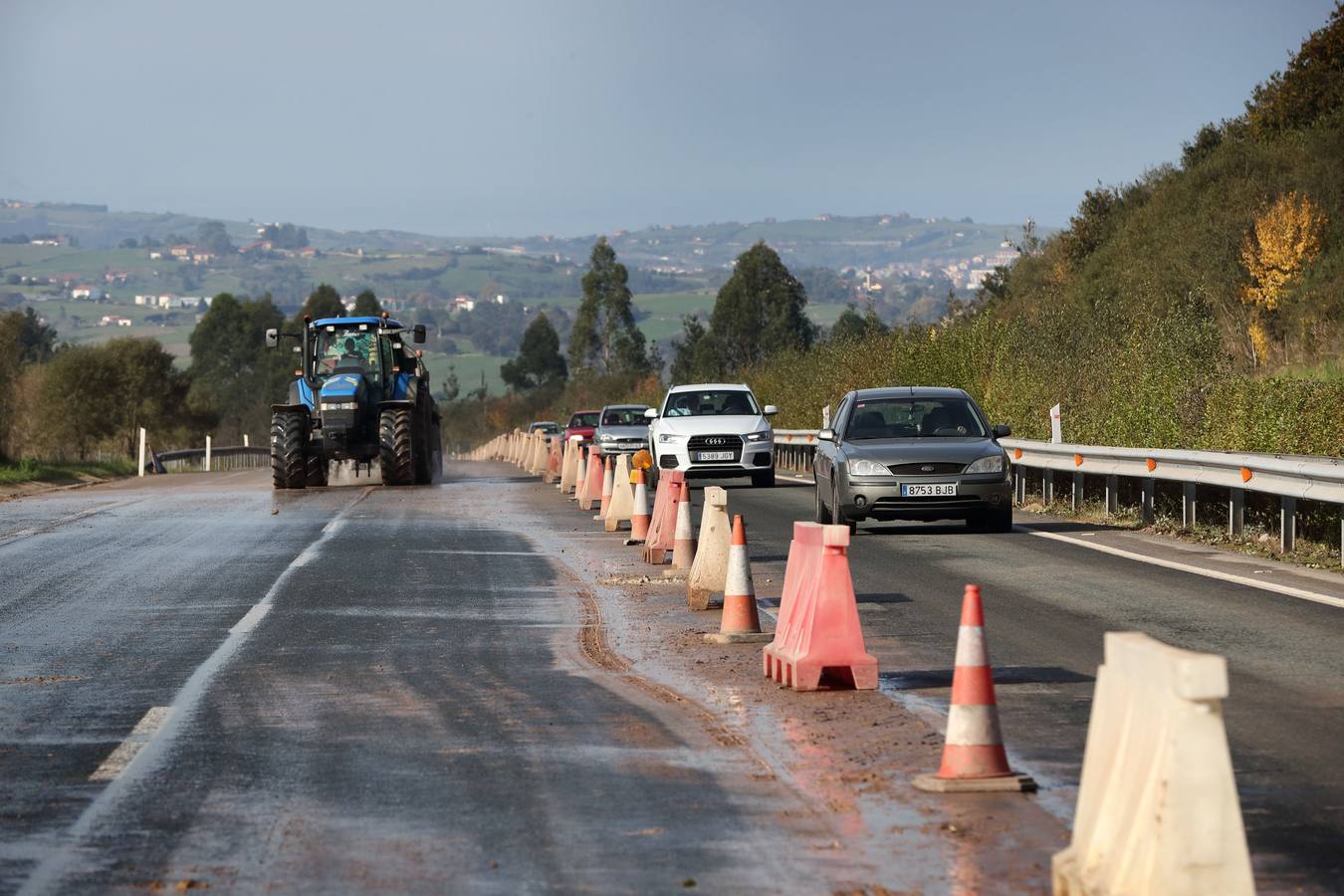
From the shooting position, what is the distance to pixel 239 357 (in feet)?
620

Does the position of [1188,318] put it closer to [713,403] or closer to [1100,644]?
[713,403]

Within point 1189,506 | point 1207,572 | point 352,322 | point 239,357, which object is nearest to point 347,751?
point 1207,572

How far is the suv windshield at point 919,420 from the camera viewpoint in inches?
856

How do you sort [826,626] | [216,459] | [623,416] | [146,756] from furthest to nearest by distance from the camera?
[216,459] < [623,416] < [826,626] < [146,756]

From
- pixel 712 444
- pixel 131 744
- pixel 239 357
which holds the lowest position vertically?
pixel 131 744

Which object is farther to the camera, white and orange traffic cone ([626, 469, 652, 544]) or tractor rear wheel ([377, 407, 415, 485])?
tractor rear wheel ([377, 407, 415, 485])

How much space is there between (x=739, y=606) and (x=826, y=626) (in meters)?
2.47

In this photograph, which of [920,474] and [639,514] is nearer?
[920,474]

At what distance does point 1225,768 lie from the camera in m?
4.88

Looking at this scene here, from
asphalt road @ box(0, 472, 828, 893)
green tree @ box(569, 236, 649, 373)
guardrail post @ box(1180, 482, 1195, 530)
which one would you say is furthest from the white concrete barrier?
green tree @ box(569, 236, 649, 373)

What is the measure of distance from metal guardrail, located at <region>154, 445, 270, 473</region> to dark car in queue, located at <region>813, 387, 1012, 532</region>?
38177 mm

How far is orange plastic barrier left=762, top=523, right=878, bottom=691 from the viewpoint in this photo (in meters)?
9.99

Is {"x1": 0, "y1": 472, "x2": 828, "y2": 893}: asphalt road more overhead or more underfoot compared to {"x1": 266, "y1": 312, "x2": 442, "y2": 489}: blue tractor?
more underfoot

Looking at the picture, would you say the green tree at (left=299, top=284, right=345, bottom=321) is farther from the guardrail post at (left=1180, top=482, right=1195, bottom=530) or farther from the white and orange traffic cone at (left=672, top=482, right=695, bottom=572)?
the white and orange traffic cone at (left=672, top=482, right=695, bottom=572)
